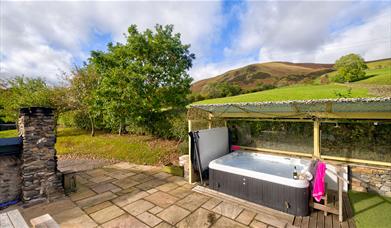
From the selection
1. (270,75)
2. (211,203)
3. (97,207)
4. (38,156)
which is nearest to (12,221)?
(97,207)

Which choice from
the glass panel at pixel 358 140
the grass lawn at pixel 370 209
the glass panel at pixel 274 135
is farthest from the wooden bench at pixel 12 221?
the glass panel at pixel 358 140

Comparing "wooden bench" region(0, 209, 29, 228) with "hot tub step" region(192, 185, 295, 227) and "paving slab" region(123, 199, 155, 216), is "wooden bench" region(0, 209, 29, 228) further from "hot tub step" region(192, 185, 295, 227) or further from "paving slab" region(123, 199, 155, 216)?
"hot tub step" region(192, 185, 295, 227)

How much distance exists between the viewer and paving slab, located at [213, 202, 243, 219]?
166 inches

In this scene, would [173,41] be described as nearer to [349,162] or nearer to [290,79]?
[349,162]

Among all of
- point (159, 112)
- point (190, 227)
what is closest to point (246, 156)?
point (190, 227)

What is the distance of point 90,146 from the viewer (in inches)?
452

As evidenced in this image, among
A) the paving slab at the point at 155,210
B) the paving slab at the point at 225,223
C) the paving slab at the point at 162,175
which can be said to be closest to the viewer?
the paving slab at the point at 225,223

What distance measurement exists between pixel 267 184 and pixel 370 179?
3292mm

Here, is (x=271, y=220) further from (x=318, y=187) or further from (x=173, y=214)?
(x=173, y=214)

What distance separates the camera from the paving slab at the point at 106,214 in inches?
159

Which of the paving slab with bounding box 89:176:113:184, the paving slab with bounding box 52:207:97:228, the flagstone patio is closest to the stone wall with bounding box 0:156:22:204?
the flagstone patio

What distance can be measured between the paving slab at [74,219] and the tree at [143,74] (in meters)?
5.94

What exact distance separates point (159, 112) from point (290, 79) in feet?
98.2

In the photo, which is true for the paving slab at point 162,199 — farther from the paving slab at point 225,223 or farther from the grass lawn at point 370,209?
the grass lawn at point 370,209
